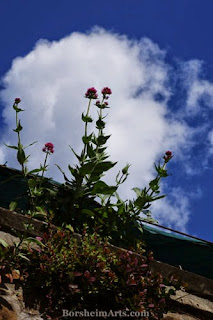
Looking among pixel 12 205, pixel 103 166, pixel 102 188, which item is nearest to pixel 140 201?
pixel 102 188

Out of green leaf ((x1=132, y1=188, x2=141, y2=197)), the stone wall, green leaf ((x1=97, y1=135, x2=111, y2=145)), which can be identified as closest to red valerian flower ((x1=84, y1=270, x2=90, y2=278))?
the stone wall

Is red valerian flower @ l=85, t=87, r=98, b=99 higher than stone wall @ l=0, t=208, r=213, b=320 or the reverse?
higher

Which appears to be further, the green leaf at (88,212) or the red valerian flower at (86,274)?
the green leaf at (88,212)

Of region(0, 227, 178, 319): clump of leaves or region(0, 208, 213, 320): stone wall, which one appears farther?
region(0, 208, 213, 320): stone wall

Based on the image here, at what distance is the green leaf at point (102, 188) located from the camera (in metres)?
4.83

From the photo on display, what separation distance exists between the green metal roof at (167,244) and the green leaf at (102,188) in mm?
503

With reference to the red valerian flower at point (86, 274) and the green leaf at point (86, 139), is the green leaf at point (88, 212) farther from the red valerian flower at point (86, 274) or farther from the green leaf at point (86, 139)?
the red valerian flower at point (86, 274)

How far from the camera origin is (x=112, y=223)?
4871 mm

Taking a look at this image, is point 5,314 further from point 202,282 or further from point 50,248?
point 202,282

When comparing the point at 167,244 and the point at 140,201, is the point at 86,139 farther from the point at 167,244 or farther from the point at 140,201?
the point at 167,244

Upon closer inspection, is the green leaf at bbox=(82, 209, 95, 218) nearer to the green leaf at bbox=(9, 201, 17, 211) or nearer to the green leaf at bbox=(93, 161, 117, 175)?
the green leaf at bbox=(93, 161, 117, 175)

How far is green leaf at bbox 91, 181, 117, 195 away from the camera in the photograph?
483cm

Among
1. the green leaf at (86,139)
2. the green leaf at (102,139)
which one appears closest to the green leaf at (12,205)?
the green leaf at (86,139)

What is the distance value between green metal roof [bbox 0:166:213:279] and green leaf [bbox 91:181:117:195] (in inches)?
19.8
